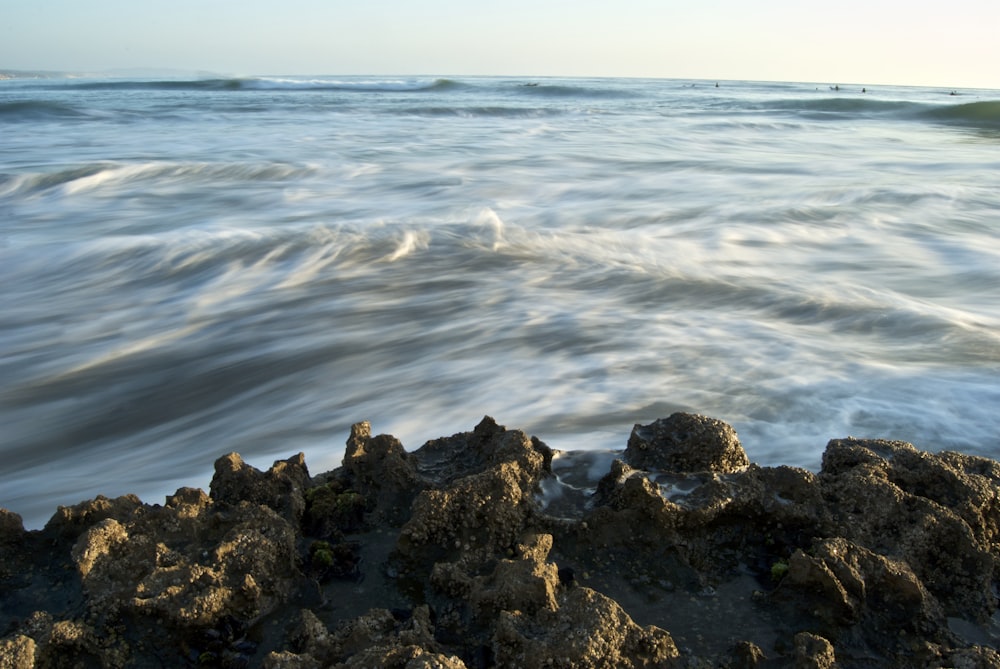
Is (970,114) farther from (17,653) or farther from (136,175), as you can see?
(17,653)

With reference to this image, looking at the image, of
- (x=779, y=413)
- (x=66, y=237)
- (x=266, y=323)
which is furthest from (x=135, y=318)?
(x=779, y=413)

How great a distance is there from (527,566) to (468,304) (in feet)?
14.0

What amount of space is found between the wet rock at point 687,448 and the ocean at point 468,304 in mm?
832

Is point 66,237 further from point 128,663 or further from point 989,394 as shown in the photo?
point 989,394

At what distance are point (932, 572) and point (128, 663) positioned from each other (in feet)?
6.60

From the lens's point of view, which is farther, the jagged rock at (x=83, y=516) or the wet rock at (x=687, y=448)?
the wet rock at (x=687, y=448)

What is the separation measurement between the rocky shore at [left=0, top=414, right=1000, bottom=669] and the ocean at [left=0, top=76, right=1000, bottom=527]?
40.5 inches

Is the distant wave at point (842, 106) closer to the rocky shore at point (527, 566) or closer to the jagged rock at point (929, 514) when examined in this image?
the jagged rock at point (929, 514)

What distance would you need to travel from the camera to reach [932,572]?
213 cm

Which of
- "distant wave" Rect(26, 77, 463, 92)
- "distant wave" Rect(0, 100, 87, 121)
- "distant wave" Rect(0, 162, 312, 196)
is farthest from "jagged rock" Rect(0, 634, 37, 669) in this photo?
"distant wave" Rect(26, 77, 463, 92)

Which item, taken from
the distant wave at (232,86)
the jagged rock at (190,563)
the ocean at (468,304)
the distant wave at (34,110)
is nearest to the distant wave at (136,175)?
the ocean at (468,304)

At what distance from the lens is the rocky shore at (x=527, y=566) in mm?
1810

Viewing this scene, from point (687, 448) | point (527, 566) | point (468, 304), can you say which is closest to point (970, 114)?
point (468, 304)

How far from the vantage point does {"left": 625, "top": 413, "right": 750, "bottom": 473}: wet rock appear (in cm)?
256
